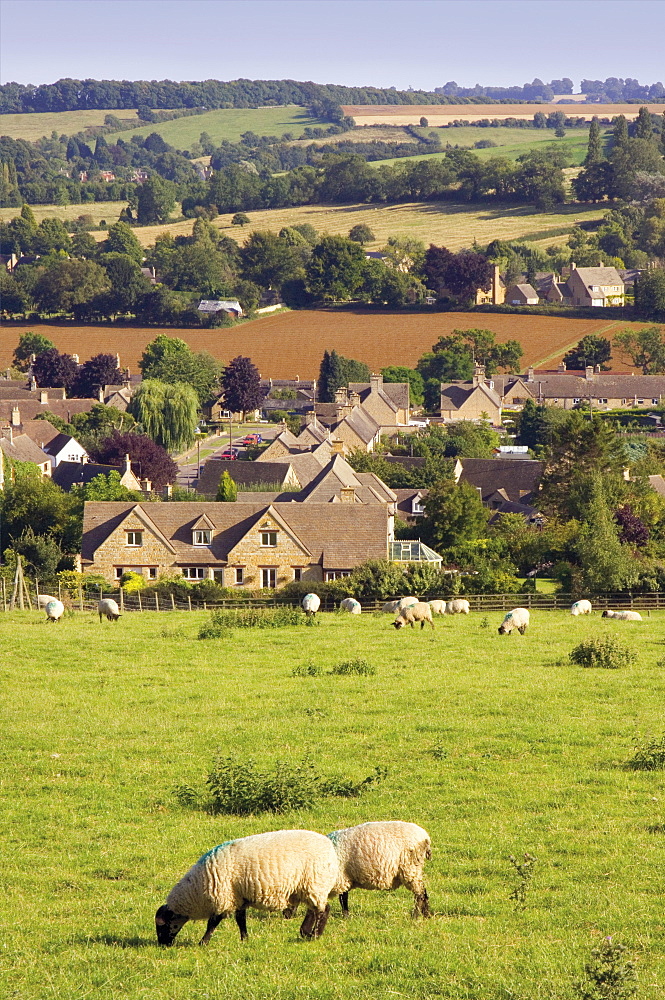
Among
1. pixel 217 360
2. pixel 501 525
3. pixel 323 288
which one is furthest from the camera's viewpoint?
pixel 323 288

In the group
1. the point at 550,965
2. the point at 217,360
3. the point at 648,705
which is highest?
the point at 550,965

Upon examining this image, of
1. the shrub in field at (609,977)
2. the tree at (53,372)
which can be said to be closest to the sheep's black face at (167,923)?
the shrub in field at (609,977)

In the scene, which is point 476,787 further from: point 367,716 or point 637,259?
point 637,259

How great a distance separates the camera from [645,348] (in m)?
149

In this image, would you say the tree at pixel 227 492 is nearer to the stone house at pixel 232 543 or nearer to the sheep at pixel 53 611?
the stone house at pixel 232 543

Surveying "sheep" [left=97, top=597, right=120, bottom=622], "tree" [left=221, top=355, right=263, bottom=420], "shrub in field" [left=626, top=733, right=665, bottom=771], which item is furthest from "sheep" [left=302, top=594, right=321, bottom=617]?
"tree" [left=221, top=355, right=263, bottom=420]

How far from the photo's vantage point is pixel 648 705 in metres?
25.8

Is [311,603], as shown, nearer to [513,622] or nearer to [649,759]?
[513,622]

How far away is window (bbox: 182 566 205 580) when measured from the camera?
5494 cm

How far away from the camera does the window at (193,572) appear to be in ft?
180

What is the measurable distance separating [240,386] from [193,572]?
255 feet

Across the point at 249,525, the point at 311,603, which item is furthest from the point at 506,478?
the point at 311,603

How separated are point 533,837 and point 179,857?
4.79m

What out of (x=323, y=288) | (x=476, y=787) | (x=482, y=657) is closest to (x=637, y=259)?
(x=323, y=288)
